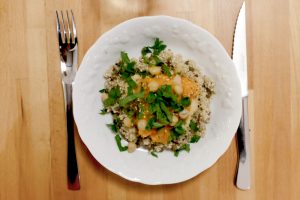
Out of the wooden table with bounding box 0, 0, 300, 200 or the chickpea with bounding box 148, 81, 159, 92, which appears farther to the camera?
the wooden table with bounding box 0, 0, 300, 200

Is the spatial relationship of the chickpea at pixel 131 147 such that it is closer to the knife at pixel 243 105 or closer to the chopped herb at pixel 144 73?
the chopped herb at pixel 144 73

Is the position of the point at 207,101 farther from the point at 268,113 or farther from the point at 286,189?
the point at 286,189

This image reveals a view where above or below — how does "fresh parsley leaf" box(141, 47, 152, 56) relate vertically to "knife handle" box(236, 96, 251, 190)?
above

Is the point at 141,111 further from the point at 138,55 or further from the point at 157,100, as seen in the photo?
the point at 138,55

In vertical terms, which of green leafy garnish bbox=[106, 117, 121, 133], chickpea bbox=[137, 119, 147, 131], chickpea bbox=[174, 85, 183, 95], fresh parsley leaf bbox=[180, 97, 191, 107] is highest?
chickpea bbox=[174, 85, 183, 95]

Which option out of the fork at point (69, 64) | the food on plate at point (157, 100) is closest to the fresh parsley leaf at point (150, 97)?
the food on plate at point (157, 100)

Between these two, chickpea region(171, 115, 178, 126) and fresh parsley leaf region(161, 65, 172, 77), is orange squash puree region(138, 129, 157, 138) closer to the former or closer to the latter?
chickpea region(171, 115, 178, 126)

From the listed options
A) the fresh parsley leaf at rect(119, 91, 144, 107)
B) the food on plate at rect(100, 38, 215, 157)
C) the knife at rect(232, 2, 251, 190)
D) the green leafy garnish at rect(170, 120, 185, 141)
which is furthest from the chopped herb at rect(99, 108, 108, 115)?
the knife at rect(232, 2, 251, 190)
